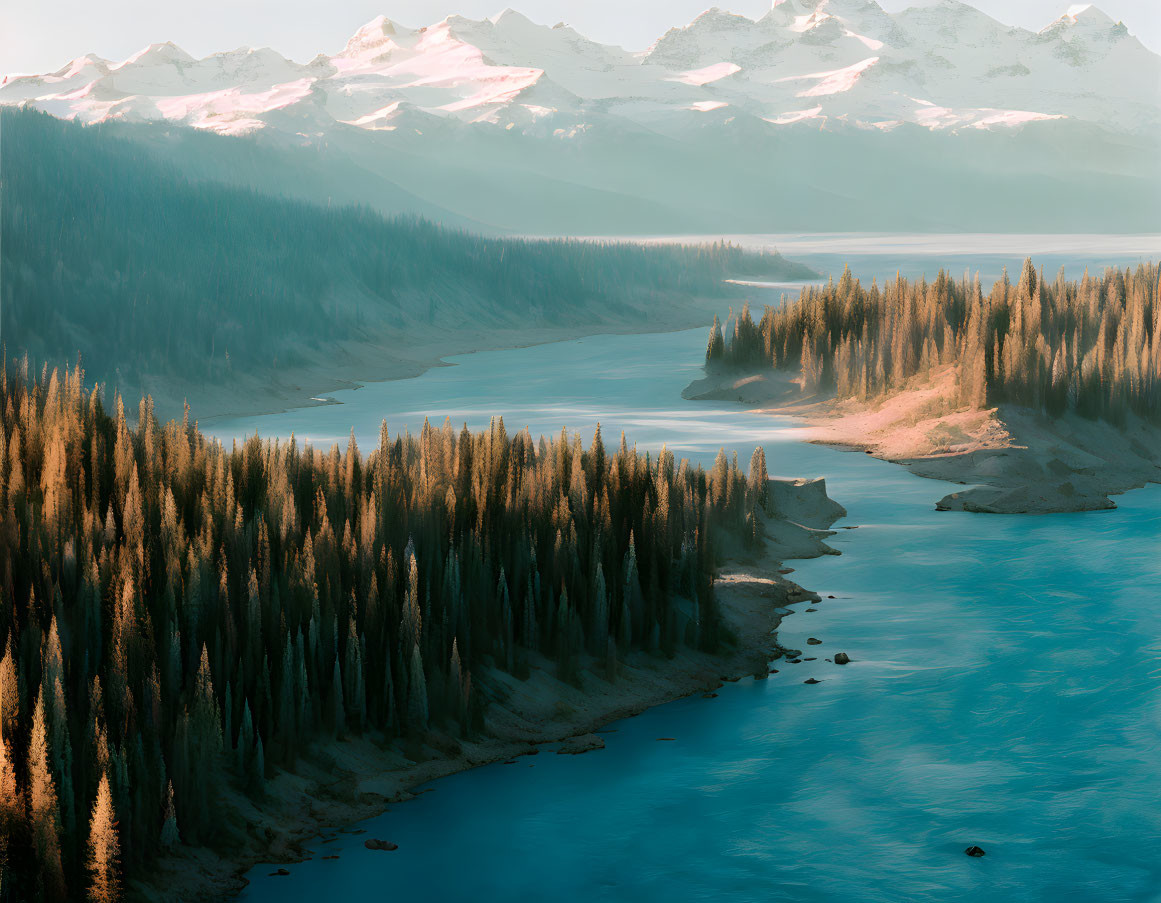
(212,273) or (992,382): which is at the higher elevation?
(212,273)

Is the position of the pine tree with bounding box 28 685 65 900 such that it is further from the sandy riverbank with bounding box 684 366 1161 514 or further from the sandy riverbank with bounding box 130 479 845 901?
the sandy riverbank with bounding box 684 366 1161 514

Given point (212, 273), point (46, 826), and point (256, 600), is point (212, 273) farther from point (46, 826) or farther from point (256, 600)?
point (46, 826)

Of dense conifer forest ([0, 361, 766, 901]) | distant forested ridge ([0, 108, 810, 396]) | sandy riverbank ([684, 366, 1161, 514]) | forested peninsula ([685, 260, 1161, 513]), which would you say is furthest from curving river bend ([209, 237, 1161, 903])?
distant forested ridge ([0, 108, 810, 396])

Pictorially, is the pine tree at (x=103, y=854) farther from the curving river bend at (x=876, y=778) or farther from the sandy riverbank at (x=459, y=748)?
the curving river bend at (x=876, y=778)

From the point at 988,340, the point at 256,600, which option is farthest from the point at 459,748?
the point at 988,340

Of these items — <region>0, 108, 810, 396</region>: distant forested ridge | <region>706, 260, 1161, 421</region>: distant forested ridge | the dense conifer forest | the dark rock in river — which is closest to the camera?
the dense conifer forest

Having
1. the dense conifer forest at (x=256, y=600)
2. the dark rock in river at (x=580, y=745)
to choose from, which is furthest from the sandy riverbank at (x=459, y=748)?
the dense conifer forest at (x=256, y=600)

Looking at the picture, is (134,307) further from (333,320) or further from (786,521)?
(786,521)
